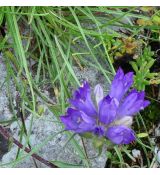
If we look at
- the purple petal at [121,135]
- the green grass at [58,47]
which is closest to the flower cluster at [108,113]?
the purple petal at [121,135]

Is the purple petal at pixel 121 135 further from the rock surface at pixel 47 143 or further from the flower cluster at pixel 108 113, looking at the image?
the rock surface at pixel 47 143

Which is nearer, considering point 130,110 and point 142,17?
point 130,110

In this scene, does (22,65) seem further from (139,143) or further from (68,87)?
(139,143)

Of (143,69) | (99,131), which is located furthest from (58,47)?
(99,131)

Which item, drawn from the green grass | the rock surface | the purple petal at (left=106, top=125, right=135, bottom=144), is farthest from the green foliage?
the purple petal at (left=106, top=125, right=135, bottom=144)

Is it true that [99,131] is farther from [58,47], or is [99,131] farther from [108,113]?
[58,47]

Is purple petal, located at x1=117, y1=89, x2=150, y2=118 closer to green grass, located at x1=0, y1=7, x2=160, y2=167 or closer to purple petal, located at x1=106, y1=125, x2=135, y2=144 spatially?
purple petal, located at x1=106, y1=125, x2=135, y2=144

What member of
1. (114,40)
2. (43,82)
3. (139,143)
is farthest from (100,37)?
(139,143)
